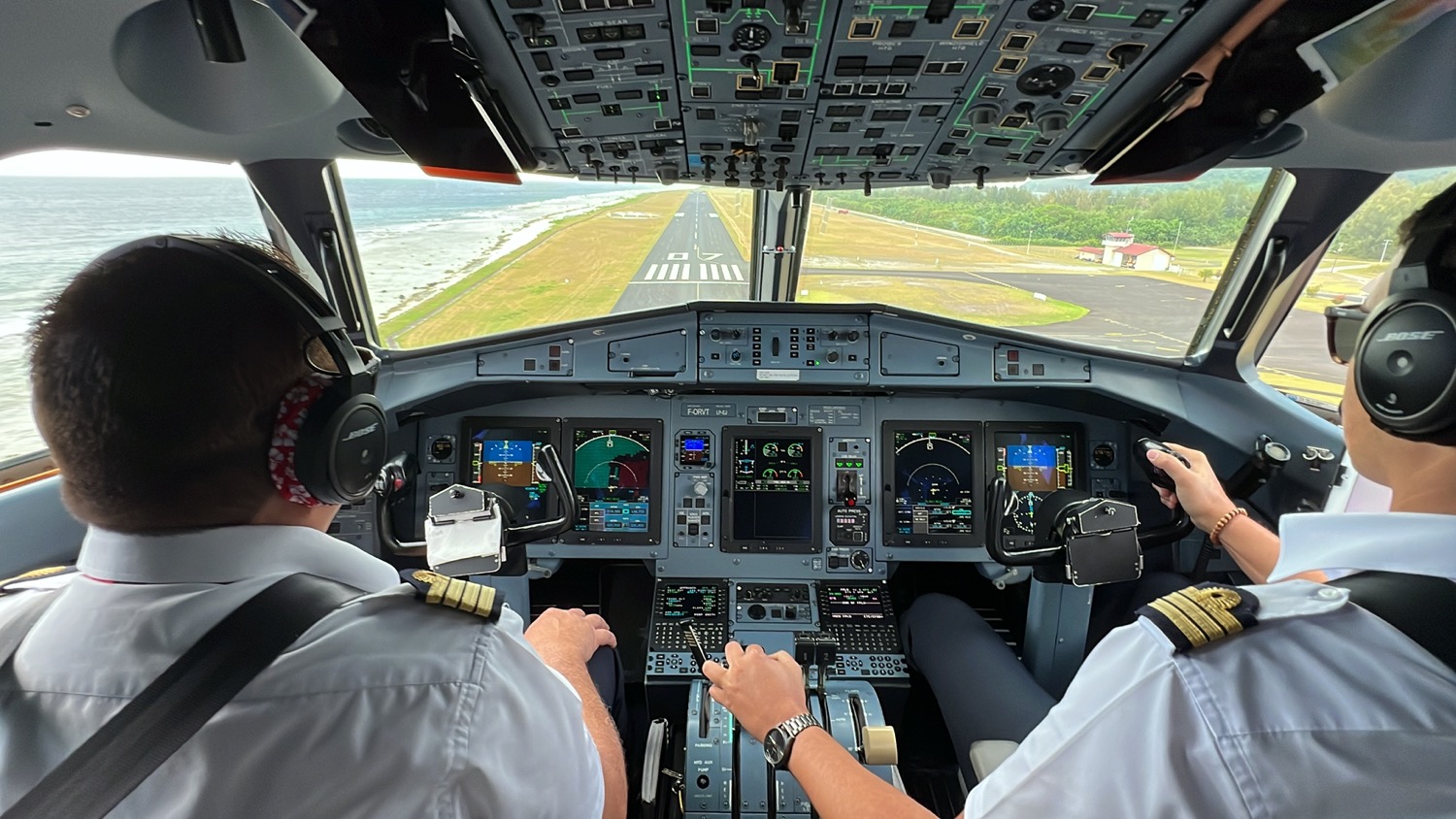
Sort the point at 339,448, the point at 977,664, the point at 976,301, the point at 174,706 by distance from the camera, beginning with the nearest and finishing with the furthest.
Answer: the point at 174,706 < the point at 339,448 < the point at 977,664 < the point at 976,301

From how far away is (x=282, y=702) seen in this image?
724 millimetres

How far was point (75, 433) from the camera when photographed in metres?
0.74

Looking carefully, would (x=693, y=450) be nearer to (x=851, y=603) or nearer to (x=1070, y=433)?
(x=851, y=603)

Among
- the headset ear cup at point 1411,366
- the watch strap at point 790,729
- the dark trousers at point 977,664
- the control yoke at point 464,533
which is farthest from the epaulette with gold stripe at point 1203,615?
the control yoke at point 464,533

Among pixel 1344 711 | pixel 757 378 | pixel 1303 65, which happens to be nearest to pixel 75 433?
pixel 1344 711

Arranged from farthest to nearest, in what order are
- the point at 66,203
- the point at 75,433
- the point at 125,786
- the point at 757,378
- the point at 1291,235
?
the point at 757,378, the point at 1291,235, the point at 66,203, the point at 75,433, the point at 125,786

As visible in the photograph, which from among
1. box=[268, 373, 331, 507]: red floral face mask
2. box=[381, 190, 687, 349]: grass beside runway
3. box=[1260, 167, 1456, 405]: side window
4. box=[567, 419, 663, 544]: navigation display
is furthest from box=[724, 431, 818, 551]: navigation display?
box=[268, 373, 331, 507]: red floral face mask

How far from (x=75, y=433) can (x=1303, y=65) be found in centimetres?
212

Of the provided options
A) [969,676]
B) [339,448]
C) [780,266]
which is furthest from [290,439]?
[780,266]

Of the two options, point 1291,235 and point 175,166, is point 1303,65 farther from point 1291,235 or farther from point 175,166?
point 175,166

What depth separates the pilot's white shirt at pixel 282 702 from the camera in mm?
695

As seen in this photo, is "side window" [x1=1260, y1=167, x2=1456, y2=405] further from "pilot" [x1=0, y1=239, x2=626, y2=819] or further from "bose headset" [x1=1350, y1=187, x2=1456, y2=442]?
"pilot" [x1=0, y1=239, x2=626, y2=819]

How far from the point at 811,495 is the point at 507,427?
1474 mm

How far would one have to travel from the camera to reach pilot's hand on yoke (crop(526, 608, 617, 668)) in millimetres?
1653
